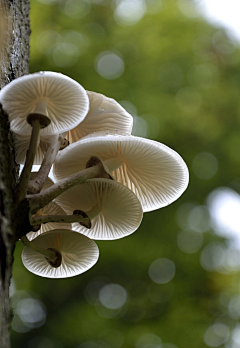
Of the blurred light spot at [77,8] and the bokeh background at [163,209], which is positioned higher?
the blurred light spot at [77,8]

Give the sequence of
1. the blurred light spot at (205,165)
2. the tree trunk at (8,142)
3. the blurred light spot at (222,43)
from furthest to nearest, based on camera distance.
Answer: the blurred light spot at (222,43), the blurred light spot at (205,165), the tree trunk at (8,142)

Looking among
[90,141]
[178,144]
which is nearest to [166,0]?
[178,144]

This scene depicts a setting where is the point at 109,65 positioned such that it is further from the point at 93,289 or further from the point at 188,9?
the point at 93,289

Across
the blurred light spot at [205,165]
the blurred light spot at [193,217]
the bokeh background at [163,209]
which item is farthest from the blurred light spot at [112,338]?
the blurred light spot at [205,165]

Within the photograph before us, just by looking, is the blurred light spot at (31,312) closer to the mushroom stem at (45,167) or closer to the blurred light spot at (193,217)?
the blurred light spot at (193,217)

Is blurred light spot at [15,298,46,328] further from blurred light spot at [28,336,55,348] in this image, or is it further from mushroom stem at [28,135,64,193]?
mushroom stem at [28,135,64,193]

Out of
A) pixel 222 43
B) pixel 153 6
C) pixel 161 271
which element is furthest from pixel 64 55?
pixel 161 271

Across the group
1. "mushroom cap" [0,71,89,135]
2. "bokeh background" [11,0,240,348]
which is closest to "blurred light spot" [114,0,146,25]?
"bokeh background" [11,0,240,348]
